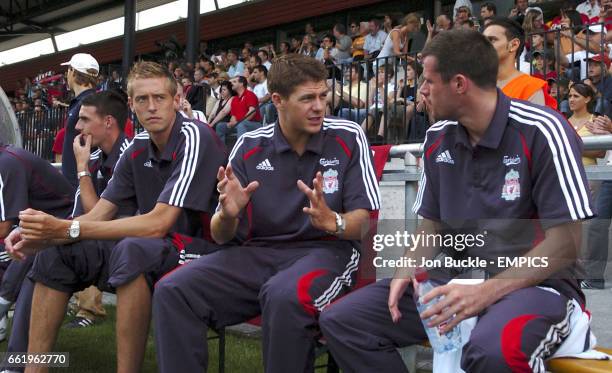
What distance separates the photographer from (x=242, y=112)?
11.6m

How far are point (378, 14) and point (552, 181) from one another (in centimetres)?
1417

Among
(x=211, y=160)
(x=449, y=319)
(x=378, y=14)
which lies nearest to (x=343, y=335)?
(x=449, y=319)

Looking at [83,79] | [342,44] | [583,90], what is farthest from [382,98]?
[342,44]

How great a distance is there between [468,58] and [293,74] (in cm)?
101

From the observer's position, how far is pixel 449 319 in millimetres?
2693

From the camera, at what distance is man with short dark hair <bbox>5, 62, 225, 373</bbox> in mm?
3678

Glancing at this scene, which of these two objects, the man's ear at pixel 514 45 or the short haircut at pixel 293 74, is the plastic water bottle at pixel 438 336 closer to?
the short haircut at pixel 293 74

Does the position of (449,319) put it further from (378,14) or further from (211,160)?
(378,14)

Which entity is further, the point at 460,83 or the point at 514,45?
the point at 514,45

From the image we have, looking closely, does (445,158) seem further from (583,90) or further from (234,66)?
(234,66)

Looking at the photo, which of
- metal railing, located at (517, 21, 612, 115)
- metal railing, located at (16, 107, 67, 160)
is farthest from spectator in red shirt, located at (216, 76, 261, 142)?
metal railing, located at (517, 21, 612, 115)

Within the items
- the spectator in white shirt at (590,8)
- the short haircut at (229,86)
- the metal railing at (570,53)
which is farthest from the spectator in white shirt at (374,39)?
the metal railing at (570,53)

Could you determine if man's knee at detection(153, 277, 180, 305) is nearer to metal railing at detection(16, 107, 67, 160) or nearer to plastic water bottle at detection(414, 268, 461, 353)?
plastic water bottle at detection(414, 268, 461, 353)

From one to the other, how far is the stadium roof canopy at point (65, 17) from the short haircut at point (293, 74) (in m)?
18.3
